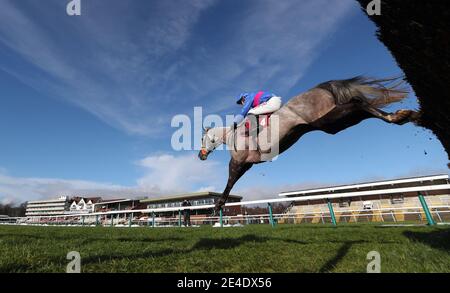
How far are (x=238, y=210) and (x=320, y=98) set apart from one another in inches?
1850

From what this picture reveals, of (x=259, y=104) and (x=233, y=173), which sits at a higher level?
(x=259, y=104)

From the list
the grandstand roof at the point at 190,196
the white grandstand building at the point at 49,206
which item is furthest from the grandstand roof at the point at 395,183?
the white grandstand building at the point at 49,206

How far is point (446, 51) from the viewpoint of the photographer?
8.41 ft

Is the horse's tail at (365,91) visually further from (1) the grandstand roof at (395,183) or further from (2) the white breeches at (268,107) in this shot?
(1) the grandstand roof at (395,183)

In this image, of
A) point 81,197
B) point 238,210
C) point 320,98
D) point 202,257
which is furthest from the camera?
point 81,197

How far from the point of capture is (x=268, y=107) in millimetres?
5996

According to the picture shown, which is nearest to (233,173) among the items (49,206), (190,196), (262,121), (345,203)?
(262,121)

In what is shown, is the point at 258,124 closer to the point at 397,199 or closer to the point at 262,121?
the point at 262,121

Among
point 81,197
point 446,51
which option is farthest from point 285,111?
point 81,197

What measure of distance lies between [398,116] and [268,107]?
8.20ft

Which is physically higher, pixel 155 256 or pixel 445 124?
pixel 445 124

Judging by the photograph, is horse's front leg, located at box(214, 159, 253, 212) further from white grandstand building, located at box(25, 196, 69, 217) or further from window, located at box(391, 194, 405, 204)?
white grandstand building, located at box(25, 196, 69, 217)

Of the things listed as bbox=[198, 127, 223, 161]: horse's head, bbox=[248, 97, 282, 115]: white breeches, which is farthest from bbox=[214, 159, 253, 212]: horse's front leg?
bbox=[198, 127, 223, 161]: horse's head
